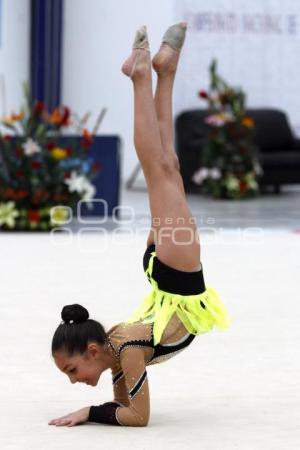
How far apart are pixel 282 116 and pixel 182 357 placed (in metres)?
8.15

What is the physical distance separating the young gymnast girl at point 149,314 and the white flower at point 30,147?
4689 millimetres

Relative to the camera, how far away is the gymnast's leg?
Result: 137 inches

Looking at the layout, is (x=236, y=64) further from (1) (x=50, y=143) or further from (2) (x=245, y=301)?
(2) (x=245, y=301)

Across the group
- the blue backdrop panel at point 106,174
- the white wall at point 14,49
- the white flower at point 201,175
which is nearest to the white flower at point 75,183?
the blue backdrop panel at point 106,174

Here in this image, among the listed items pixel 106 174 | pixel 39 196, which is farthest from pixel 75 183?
pixel 106 174

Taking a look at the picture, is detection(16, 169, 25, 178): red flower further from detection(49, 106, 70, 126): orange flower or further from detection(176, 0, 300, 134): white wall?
detection(176, 0, 300, 134): white wall

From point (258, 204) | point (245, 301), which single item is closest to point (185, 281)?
point (245, 301)

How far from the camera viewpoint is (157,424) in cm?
344

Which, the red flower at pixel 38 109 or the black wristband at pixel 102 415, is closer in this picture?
the black wristband at pixel 102 415

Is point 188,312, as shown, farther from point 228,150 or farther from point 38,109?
point 228,150

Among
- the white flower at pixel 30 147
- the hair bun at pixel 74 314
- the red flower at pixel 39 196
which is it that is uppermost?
the hair bun at pixel 74 314

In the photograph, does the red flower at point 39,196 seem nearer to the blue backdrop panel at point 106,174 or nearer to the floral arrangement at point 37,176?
the floral arrangement at point 37,176

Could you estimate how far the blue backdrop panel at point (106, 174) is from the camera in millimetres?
9203

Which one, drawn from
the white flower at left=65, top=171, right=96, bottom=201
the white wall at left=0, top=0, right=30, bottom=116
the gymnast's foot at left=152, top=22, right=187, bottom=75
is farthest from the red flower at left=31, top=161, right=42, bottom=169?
the gymnast's foot at left=152, top=22, right=187, bottom=75
